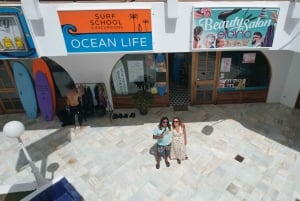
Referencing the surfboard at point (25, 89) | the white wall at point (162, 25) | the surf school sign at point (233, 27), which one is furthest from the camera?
the surfboard at point (25, 89)

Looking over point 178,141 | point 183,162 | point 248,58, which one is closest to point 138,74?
point 178,141

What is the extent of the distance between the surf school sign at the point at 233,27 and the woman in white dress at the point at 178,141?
2.28 metres

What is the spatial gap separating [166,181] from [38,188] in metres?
3.70

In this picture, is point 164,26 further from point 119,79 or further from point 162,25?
point 119,79

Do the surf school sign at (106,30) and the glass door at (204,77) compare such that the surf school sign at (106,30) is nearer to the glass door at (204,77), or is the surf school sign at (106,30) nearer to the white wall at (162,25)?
the white wall at (162,25)

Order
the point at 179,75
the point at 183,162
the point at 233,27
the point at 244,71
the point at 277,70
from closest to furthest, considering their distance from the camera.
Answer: the point at 233,27 < the point at 183,162 < the point at 277,70 < the point at 244,71 < the point at 179,75

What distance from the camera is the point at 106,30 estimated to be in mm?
6473

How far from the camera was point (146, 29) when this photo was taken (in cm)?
651

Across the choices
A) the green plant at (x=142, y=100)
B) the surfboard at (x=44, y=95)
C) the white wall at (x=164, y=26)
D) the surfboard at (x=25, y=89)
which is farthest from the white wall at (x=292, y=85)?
the surfboard at (x=25, y=89)

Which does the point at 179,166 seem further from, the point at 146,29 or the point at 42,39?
the point at 42,39

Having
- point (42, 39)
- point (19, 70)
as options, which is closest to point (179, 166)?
point (42, 39)

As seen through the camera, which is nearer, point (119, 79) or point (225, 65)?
point (225, 65)

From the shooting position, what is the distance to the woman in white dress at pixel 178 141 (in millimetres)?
6688

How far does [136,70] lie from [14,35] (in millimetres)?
4438
